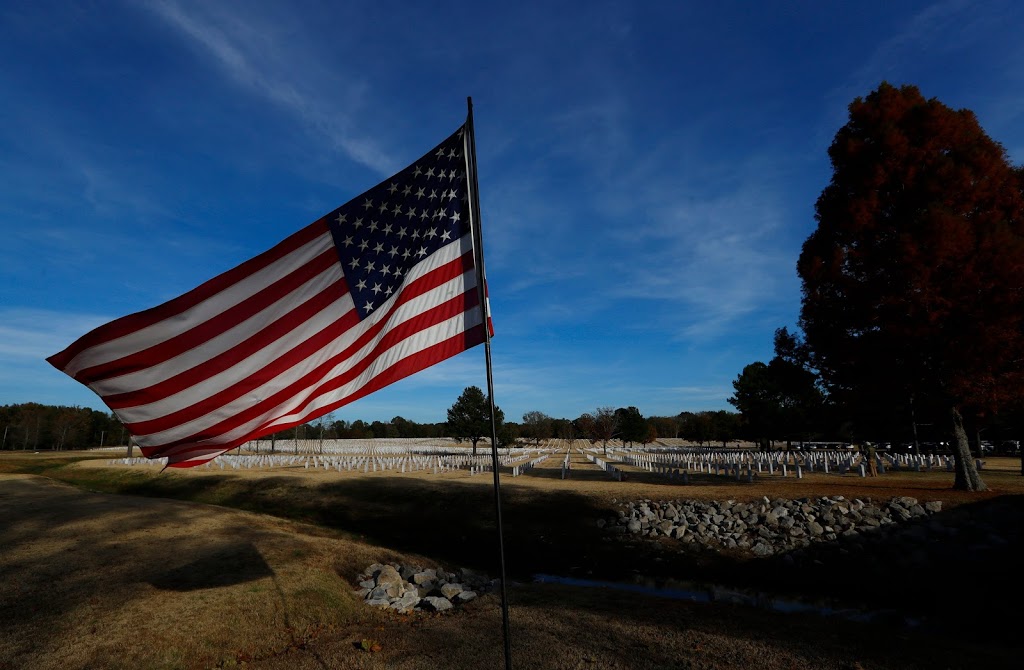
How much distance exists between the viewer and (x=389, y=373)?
20.5 feet

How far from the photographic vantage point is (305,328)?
627 cm

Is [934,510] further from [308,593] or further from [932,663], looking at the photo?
[308,593]

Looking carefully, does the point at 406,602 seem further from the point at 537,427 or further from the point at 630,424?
the point at 537,427

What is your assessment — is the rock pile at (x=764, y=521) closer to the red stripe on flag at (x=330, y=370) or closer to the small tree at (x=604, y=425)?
the red stripe on flag at (x=330, y=370)

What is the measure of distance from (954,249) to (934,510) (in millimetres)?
10138

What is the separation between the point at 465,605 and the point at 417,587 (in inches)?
97.1

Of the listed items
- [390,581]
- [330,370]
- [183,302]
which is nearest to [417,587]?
[390,581]

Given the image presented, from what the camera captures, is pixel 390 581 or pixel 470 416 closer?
pixel 390 581

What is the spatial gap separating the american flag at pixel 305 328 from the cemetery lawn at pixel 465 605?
14.9 feet

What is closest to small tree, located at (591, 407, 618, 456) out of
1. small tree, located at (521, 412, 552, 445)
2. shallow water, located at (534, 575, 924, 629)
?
small tree, located at (521, 412, 552, 445)

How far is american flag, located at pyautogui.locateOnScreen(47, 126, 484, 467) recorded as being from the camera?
5.82 m

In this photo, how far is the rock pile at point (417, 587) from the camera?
11852 mm

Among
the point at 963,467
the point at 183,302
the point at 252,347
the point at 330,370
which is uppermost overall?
the point at 183,302

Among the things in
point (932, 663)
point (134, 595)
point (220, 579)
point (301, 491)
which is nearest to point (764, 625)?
point (932, 663)
